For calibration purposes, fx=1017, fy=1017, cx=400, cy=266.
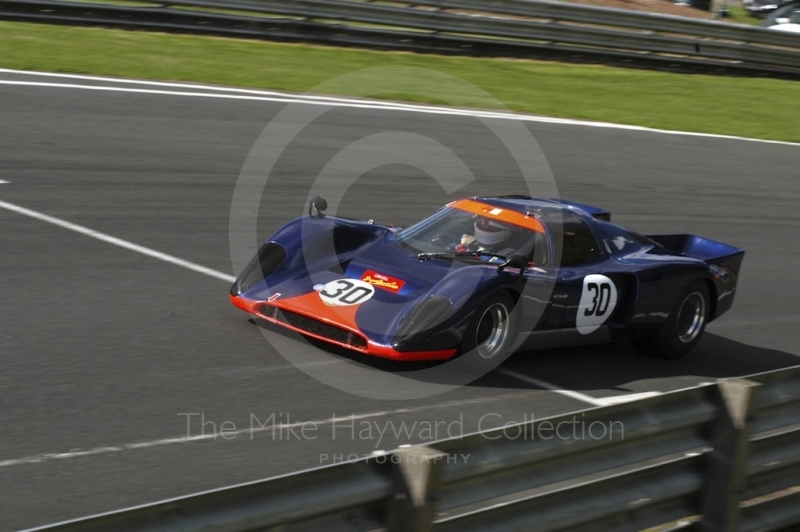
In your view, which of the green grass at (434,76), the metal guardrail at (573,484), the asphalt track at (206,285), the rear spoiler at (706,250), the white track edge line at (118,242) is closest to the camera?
the metal guardrail at (573,484)

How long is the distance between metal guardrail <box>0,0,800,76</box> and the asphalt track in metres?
3.32

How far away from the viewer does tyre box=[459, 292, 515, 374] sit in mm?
6246

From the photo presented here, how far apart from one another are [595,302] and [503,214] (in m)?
0.87

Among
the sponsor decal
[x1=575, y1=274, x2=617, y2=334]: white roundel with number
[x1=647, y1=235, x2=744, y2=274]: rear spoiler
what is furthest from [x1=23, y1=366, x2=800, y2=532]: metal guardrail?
[x1=647, y1=235, x2=744, y2=274]: rear spoiler

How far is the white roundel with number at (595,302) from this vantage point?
682cm

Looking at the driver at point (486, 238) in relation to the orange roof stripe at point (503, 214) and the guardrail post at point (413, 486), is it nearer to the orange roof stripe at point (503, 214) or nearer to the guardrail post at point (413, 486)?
the orange roof stripe at point (503, 214)

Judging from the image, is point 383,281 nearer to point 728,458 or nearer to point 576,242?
point 576,242

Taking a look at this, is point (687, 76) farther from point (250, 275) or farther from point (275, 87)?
point (250, 275)

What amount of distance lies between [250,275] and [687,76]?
1606cm

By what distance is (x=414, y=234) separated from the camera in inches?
285

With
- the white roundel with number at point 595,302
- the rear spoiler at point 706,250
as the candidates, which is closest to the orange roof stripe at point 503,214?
the white roundel with number at point 595,302
